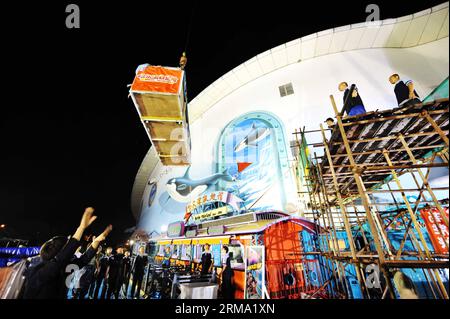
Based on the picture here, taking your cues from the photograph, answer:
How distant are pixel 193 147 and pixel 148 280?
43.6 feet

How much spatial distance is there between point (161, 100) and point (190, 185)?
11975 mm

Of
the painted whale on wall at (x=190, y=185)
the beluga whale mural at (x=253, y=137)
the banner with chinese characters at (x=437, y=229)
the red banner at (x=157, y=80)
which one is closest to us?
the banner with chinese characters at (x=437, y=229)

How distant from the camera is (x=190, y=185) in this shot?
57.0 ft

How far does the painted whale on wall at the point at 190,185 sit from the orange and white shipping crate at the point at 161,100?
7339mm

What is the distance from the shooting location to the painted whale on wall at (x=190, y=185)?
15.2 m

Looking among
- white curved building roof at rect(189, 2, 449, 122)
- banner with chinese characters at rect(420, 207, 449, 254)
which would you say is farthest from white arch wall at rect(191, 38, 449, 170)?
banner with chinese characters at rect(420, 207, 449, 254)

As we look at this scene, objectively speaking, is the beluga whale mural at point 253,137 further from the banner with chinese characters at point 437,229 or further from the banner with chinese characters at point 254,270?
the banner with chinese characters at point 437,229

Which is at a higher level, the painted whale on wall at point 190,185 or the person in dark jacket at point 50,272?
the painted whale on wall at point 190,185

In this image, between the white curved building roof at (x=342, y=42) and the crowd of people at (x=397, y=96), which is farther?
the white curved building roof at (x=342, y=42)

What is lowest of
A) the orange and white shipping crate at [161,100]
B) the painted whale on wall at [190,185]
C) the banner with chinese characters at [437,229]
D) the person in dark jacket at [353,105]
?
the banner with chinese characters at [437,229]

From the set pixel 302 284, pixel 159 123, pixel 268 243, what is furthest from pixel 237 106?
pixel 302 284

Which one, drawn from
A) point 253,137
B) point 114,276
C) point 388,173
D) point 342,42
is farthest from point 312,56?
point 114,276

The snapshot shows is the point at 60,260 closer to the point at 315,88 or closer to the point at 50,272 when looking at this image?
the point at 50,272

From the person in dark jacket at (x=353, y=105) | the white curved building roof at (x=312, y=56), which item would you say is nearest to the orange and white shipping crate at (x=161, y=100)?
the person in dark jacket at (x=353, y=105)
